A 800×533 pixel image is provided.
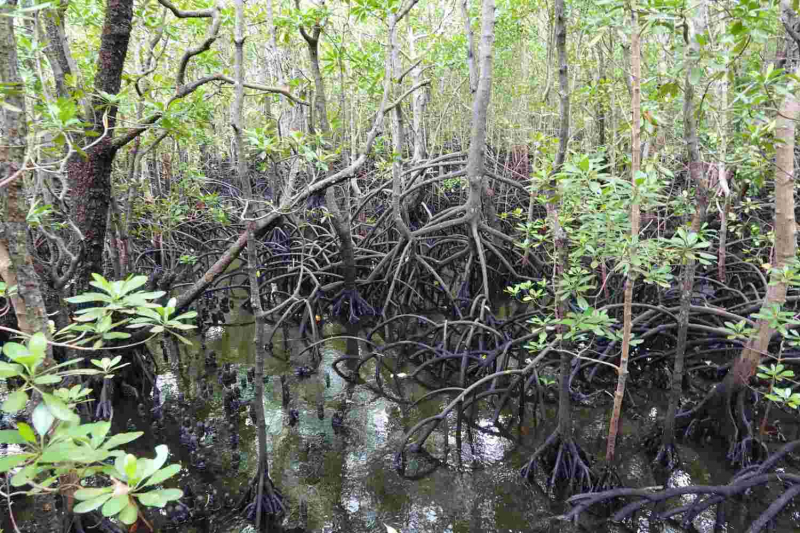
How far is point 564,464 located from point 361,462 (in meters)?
1.27

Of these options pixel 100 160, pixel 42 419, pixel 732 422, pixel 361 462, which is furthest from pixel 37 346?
pixel 732 422

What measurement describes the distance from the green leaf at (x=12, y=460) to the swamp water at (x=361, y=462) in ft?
6.42

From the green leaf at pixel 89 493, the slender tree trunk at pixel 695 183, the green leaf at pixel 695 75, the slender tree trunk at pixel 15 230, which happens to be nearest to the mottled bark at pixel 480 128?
the slender tree trunk at pixel 695 183

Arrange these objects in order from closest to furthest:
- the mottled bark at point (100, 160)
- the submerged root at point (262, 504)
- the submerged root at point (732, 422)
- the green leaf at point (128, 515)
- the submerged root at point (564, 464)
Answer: the green leaf at point (128, 515)
the submerged root at point (262, 504)
the submerged root at point (564, 464)
the submerged root at point (732, 422)
the mottled bark at point (100, 160)

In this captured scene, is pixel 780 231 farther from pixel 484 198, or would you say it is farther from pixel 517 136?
pixel 517 136

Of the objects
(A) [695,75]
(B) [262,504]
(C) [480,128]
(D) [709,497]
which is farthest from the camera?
(C) [480,128]

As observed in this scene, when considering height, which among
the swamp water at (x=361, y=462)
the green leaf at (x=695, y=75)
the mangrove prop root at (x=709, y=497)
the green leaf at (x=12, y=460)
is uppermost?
the green leaf at (x=695, y=75)

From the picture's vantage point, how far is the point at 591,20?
314cm

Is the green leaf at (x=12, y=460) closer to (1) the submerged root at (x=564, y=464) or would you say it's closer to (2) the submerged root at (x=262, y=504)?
(2) the submerged root at (x=262, y=504)

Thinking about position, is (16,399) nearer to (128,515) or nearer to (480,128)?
(128,515)

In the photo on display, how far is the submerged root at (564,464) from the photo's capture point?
2.85 meters

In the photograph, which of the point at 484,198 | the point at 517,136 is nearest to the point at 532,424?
the point at 484,198

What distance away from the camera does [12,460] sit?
101 cm

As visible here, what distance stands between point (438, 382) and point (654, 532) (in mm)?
2039
